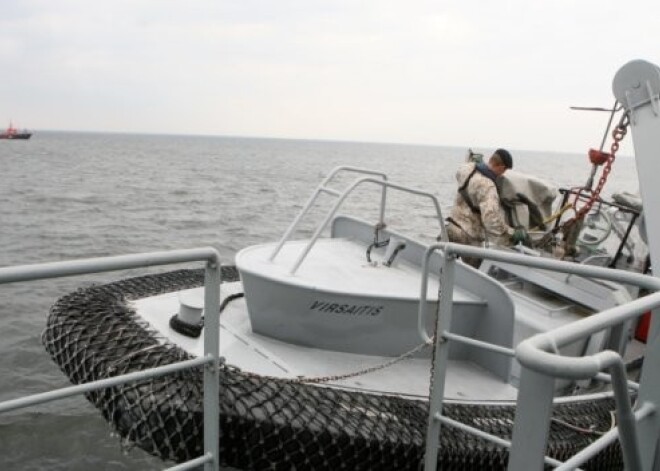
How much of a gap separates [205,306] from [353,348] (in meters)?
2.00

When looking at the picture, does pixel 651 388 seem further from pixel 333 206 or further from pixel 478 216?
pixel 478 216

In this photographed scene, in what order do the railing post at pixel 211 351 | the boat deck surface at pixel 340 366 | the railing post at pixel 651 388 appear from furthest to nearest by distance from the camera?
1. the boat deck surface at pixel 340 366
2. the railing post at pixel 211 351
3. the railing post at pixel 651 388

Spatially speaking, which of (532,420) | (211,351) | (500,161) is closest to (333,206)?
(211,351)

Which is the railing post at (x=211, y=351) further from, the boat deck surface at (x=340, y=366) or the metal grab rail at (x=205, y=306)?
the boat deck surface at (x=340, y=366)

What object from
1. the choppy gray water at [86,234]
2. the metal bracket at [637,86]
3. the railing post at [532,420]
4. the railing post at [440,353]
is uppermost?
the metal bracket at [637,86]

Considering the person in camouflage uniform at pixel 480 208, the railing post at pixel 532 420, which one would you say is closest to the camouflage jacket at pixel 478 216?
the person in camouflage uniform at pixel 480 208

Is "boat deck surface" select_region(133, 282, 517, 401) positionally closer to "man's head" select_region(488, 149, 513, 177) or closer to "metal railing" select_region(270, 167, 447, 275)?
"metal railing" select_region(270, 167, 447, 275)

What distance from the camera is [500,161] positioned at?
595 cm

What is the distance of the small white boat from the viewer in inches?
115

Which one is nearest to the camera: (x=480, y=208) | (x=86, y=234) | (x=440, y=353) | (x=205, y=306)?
(x=205, y=306)

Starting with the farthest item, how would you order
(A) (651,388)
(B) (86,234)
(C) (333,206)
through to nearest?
(B) (86,234) → (C) (333,206) → (A) (651,388)

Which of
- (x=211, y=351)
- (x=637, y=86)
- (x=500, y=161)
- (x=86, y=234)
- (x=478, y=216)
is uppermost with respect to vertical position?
(x=637, y=86)

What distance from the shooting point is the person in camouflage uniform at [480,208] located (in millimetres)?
5586

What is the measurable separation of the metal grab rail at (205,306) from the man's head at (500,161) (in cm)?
432
